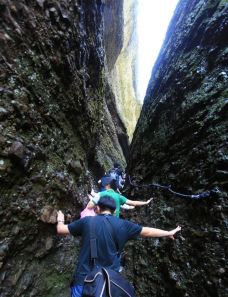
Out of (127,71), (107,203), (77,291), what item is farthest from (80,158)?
(127,71)

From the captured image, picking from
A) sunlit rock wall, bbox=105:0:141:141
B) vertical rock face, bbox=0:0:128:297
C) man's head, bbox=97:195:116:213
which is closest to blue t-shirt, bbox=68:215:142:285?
man's head, bbox=97:195:116:213

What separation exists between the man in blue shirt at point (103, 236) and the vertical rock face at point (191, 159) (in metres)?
1.11

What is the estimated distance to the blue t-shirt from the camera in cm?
332

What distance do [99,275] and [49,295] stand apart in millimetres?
2246

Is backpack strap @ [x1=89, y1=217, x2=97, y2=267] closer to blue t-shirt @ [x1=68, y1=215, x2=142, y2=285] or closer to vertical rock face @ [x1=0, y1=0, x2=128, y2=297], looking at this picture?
blue t-shirt @ [x1=68, y1=215, x2=142, y2=285]

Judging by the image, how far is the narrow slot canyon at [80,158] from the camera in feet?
13.9

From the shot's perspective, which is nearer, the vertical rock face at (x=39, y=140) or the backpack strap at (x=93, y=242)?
the backpack strap at (x=93, y=242)

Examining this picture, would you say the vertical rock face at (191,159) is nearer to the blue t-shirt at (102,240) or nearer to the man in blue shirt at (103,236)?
the man in blue shirt at (103,236)

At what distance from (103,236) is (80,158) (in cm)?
400

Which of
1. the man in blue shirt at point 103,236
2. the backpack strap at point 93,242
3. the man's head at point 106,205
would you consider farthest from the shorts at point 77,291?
the man's head at point 106,205

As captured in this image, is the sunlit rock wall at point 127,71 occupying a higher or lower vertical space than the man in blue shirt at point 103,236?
lower

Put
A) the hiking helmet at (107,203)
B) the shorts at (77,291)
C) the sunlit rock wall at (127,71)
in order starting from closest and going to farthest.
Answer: the shorts at (77,291) < the hiking helmet at (107,203) < the sunlit rock wall at (127,71)

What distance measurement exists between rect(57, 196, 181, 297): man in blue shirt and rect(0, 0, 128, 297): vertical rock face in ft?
3.49

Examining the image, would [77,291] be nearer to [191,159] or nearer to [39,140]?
[39,140]
